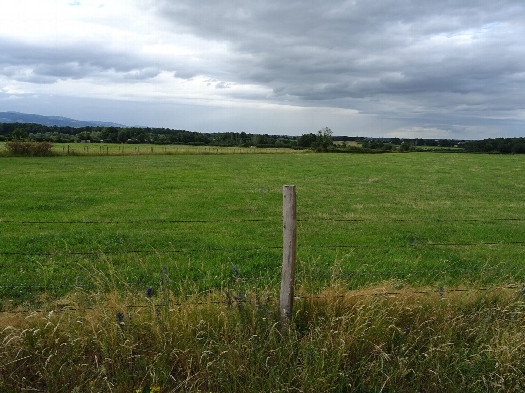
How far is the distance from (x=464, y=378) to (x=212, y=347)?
2681 mm

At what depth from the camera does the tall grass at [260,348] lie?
3.85 m

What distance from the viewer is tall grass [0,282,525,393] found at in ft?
12.6

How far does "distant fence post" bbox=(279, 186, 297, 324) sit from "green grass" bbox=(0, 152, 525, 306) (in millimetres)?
951

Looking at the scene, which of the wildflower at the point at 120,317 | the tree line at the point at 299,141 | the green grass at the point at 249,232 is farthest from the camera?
the tree line at the point at 299,141

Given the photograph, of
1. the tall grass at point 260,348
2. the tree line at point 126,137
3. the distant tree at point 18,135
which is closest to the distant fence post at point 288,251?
the tall grass at point 260,348

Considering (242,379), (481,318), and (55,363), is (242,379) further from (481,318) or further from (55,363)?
(481,318)

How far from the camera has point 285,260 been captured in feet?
14.8

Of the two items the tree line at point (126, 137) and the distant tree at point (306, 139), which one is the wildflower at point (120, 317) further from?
the distant tree at point (306, 139)

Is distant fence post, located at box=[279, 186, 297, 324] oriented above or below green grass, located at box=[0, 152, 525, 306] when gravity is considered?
above

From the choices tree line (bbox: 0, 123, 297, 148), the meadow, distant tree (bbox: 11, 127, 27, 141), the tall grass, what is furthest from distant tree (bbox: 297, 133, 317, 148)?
the tall grass

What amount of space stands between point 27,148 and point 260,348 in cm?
5223

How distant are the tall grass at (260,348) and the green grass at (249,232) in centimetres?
100

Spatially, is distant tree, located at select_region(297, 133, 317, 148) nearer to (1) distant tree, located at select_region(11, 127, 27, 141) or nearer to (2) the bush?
(1) distant tree, located at select_region(11, 127, 27, 141)

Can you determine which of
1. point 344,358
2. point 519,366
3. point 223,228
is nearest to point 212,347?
point 344,358
